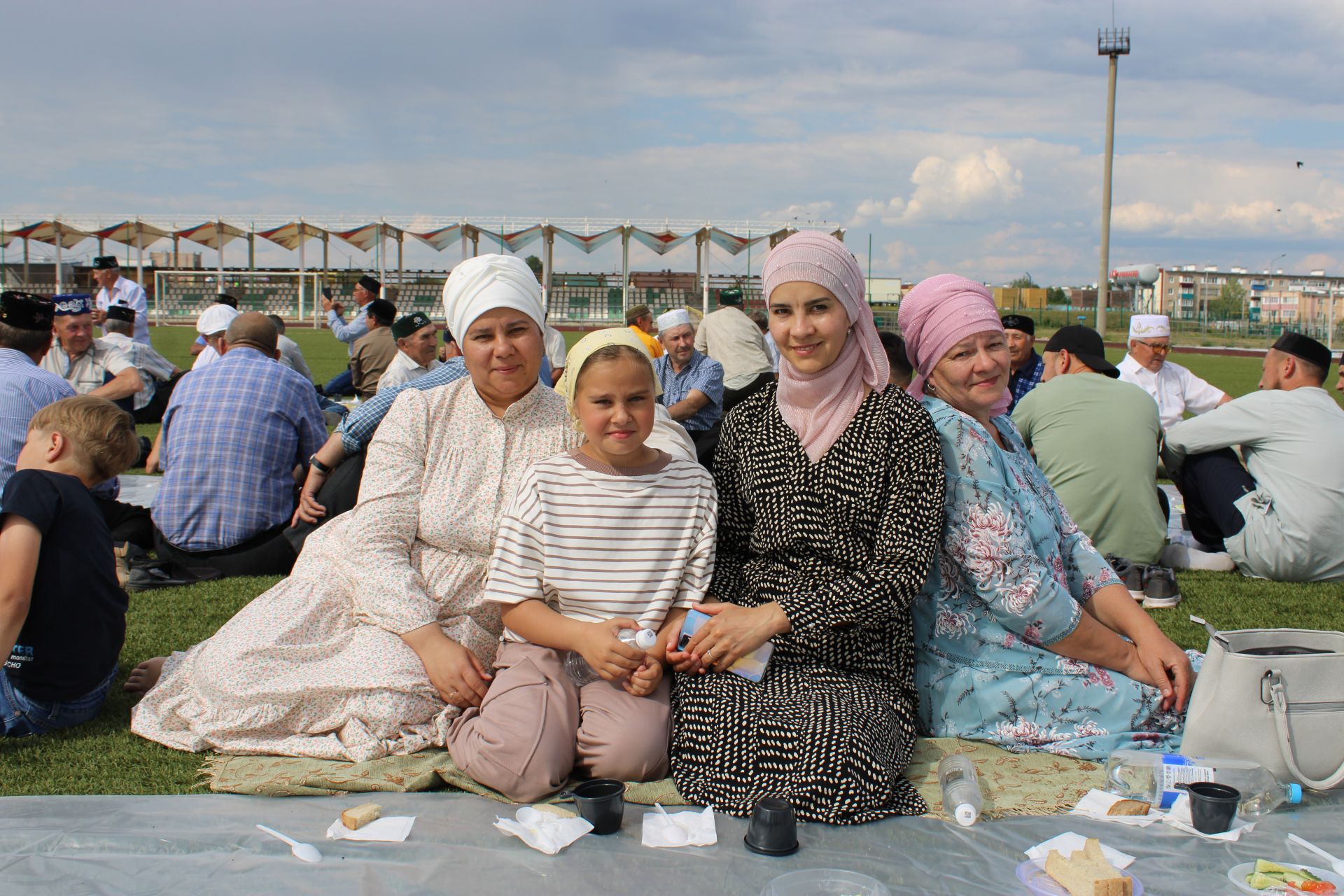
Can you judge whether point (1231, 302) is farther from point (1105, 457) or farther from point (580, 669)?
point (580, 669)

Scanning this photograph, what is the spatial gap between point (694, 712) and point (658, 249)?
37.8 metres

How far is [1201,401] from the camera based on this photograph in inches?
314

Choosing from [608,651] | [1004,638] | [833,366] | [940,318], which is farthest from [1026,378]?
[608,651]

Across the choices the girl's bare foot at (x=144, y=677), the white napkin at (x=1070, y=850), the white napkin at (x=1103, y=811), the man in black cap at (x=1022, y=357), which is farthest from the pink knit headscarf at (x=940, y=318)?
the man in black cap at (x=1022, y=357)

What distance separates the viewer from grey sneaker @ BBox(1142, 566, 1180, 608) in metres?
5.26

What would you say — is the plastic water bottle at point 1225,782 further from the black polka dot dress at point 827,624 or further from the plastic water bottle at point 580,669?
the plastic water bottle at point 580,669

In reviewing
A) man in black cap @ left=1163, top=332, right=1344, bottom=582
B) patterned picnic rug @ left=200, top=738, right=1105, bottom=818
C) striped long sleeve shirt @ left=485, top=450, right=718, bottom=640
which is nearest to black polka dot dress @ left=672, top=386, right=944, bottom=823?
patterned picnic rug @ left=200, top=738, right=1105, bottom=818

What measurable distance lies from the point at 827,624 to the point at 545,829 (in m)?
0.95

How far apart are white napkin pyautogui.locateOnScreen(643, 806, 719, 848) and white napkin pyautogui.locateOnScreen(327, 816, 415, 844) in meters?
0.61

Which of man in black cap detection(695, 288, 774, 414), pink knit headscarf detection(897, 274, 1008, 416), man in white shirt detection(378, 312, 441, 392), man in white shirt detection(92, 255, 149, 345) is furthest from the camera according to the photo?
man in white shirt detection(92, 255, 149, 345)

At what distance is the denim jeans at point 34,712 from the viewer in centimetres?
326

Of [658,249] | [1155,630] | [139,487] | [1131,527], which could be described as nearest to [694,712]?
[1155,630]

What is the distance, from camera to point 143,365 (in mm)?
8906

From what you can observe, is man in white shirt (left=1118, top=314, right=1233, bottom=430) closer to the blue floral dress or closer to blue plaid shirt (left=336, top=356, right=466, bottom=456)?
the blue floral dress
